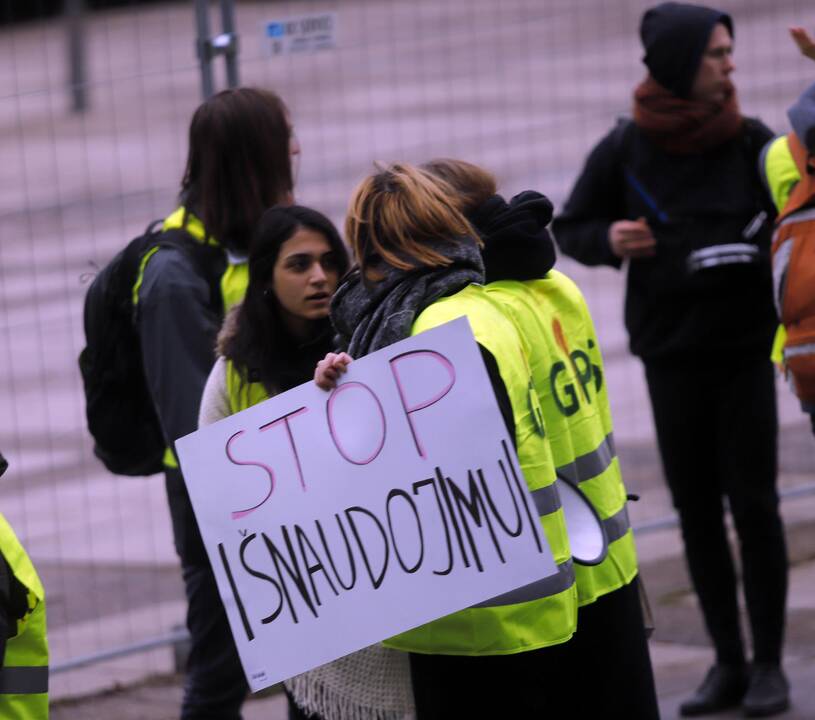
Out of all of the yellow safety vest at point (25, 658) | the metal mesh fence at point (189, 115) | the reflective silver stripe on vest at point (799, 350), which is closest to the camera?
the yellow safety vest at point (25, 658)

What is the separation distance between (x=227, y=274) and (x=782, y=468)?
13.6ft

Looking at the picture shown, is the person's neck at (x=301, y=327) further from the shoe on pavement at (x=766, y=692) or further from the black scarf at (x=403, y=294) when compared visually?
the shoe on pavement at (x=766, y=692)

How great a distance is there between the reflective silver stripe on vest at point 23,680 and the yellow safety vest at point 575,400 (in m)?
1.10

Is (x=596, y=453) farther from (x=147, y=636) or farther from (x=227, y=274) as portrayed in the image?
(x=147, y=636)

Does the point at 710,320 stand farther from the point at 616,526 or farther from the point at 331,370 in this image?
the point at 331,370

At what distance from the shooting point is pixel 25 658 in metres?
3.23

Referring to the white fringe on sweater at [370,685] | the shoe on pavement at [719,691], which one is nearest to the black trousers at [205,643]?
the white fringe on sweater at [370,685]

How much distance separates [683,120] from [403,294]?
6.40 ft

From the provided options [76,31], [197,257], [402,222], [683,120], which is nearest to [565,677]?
[402,222]

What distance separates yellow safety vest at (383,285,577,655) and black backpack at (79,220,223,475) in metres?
1.23

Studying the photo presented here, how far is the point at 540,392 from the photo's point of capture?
3.53 m

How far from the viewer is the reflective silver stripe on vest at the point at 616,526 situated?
12.0 ft

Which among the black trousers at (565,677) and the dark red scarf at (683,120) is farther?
the dark red scarf at (683,120)

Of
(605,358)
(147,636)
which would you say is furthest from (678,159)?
(605,358)
